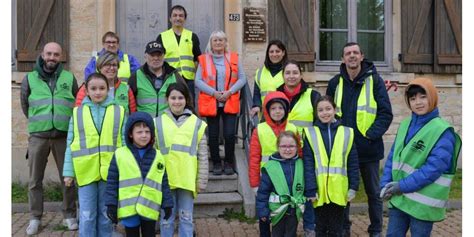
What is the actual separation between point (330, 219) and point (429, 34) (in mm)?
5091

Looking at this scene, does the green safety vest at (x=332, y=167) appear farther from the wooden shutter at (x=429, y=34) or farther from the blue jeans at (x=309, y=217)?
the wooden shutter at (x=429, y=34)

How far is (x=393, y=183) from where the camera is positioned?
12.4ft

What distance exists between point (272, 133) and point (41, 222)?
295 centimetres

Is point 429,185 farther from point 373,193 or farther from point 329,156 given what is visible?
point 373,193

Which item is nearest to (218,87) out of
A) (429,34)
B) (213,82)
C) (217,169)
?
(213,82)

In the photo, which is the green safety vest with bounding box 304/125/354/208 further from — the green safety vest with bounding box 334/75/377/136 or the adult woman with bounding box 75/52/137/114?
the adult woman with bounding box 75/52/137/114

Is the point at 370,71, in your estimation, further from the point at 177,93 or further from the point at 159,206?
the point at 159,206

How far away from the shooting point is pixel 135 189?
3.87 m

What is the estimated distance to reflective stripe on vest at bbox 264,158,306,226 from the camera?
13.7 feet

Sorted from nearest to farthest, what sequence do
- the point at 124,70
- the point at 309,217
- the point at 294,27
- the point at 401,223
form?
1. the point at 401,223
2. the point at 309,217
3. the point at 124,70
4. the point at 294,27

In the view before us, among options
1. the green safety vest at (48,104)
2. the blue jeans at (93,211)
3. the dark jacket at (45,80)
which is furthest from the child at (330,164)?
the dark jacket at (45,80)

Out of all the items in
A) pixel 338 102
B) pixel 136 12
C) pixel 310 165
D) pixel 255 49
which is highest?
pixel 136 12

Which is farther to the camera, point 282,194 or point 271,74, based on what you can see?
point 271,74

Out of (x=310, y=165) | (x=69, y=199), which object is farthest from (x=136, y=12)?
(x=310, y=165)
